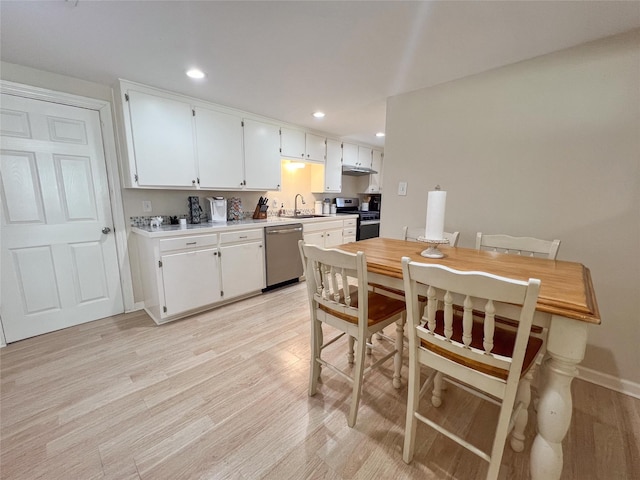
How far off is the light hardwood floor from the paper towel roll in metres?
1.02

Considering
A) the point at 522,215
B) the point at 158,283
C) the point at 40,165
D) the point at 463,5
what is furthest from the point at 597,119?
the point at 40,165

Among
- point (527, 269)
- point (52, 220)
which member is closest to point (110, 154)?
point (52, 220)

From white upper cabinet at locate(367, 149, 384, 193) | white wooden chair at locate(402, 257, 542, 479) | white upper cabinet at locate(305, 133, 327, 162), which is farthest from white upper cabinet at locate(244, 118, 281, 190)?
white wooden chair at locate(402, 257, 542, 479)

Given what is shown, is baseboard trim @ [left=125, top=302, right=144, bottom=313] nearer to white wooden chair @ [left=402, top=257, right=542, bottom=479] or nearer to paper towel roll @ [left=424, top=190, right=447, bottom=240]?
white wooden chair @ [left=402, top=257, right=542, bottom=479]

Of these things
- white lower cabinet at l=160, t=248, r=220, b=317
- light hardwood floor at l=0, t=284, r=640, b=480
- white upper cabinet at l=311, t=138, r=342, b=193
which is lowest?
light hardwood floor at l=0, t=284, r=640, b=480

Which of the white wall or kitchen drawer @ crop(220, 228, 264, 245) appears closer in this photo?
the white wall

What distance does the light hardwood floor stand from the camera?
3.87 ft

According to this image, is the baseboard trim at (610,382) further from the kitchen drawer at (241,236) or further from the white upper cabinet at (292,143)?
→ the white upper cabinet at (292,143)

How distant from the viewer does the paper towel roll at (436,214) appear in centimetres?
139

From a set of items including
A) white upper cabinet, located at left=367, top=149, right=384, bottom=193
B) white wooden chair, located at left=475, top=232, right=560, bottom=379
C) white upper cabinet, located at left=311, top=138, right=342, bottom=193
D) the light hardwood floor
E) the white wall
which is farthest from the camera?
white upper cabinet, located at left=367, top=149, right=384, bottom=193

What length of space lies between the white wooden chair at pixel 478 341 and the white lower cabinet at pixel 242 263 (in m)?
2.16

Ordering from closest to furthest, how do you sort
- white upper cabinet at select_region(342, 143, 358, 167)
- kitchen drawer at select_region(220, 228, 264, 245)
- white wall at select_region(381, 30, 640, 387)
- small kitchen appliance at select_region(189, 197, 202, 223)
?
white wall at select_region(381, 30, 640, 387), kitchen drawer at select_region(220, 228, 264, 245), small kitchen appliance at select_region(189, 197, 202, 223), white upper cabinet at select_region(342, 143, 358, 167)

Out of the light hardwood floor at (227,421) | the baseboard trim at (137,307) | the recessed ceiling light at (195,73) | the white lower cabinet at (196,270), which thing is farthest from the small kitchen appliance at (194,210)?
the light hardwood floor at (227,421)

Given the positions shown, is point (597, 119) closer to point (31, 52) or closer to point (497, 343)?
point (497, 343)
